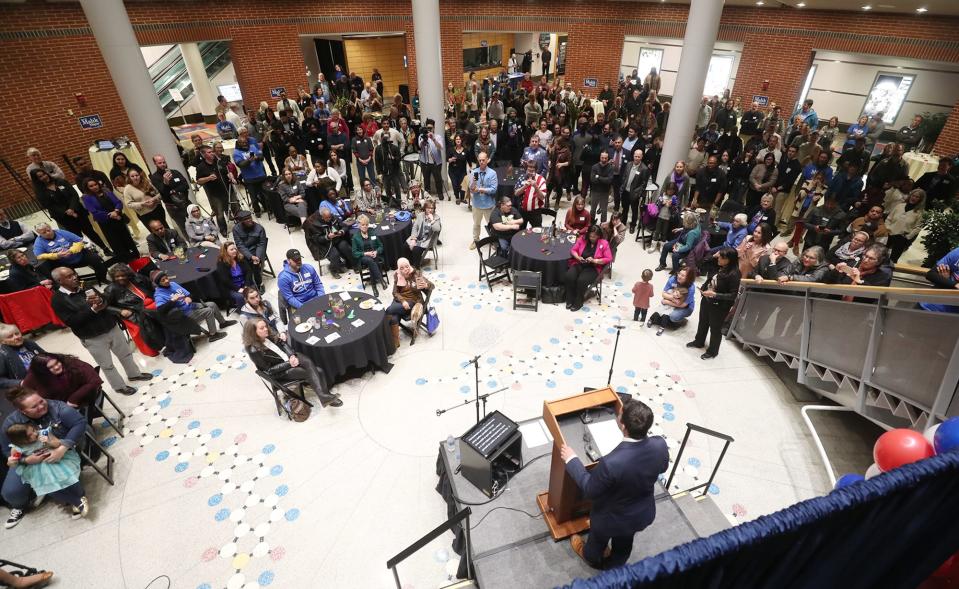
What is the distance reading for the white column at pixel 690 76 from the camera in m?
7.96

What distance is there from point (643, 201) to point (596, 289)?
2702mm

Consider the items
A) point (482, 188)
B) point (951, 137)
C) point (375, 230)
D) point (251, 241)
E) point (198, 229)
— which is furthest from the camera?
point (951, 137)

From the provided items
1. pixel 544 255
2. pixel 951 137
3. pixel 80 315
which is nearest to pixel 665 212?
pixel 544 255

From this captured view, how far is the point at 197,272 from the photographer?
6.51 m

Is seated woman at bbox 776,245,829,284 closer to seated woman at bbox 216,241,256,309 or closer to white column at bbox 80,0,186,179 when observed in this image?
seated woman at bbox 216,241,256,309

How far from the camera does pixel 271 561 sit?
3.73 meters

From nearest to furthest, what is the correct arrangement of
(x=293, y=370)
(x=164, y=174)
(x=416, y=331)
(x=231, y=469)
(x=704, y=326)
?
1. (x=231, y=469)
2. (x=293, y=370)
3. (x=704, y=326)
4. (x=416, y=331)
5. (x=164, y=174)

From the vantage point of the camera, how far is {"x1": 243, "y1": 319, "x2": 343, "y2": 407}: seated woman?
15.7ft

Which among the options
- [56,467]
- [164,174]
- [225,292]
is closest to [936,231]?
[225,292]

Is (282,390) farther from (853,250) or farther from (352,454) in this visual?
(853,250)

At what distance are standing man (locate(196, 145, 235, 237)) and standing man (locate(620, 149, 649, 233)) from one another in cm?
801

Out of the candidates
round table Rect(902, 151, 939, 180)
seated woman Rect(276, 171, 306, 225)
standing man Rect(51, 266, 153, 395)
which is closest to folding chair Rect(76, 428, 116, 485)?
standing man Rect(51, 266, 153, 395)

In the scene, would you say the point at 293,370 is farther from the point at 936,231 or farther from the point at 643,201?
the point at 936,231

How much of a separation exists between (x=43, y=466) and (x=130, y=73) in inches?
292
